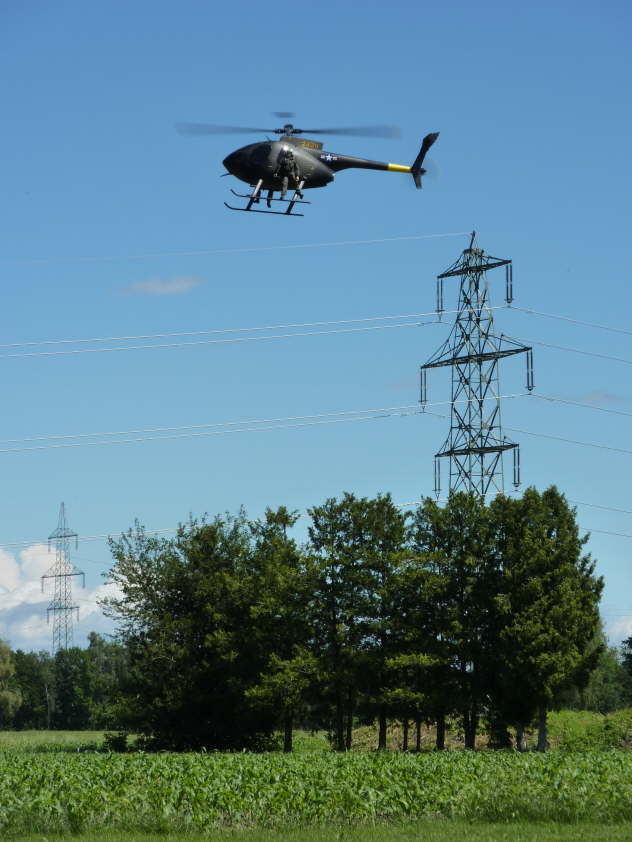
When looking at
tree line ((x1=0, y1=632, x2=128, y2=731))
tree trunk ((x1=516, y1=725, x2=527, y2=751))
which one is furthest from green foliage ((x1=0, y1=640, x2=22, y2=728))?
tree trunk ((x1=516, y1=725, x2=527, y2=751))

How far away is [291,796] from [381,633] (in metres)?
29.6

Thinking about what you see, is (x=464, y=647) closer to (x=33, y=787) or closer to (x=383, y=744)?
(x=383, y=744)

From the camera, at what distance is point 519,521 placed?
197 feet

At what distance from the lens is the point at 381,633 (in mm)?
60469

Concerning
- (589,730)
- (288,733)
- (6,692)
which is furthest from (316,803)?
(6,692)

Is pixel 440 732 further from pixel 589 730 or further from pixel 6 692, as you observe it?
pixel 6 692

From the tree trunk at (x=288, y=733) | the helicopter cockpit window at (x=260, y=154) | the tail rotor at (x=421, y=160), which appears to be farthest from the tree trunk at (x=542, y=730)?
the helicopter cockpit window at (x=260, y=154)

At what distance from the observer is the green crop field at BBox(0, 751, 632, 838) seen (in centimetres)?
2984

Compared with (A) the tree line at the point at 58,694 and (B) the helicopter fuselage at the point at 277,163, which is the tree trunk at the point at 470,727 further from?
(A) the tree line at the point at 58,694

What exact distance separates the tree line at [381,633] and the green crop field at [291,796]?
71.2 feet

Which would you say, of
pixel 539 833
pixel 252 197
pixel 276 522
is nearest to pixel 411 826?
pixel 539 833

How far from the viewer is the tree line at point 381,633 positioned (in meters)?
58.1

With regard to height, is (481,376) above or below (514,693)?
above

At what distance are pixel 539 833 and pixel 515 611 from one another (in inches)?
1205
